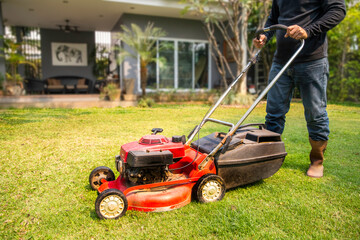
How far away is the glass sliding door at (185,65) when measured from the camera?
37.6ft

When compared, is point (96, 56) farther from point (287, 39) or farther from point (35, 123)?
point (287, 39)

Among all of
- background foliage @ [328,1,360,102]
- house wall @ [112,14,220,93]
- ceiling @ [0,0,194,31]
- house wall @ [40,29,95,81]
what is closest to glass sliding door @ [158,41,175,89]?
house wall @ [112,14,220,93]

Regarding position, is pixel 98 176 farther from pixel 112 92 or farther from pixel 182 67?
pixel 182 67

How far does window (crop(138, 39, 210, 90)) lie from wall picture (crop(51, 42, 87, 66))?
5.21 m

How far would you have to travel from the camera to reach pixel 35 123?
4.93 meters

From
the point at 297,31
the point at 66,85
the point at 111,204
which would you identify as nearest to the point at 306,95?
the point at 297,31

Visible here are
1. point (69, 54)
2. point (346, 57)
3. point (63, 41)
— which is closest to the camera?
point (346, 57)

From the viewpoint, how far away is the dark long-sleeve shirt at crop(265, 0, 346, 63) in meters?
2.28

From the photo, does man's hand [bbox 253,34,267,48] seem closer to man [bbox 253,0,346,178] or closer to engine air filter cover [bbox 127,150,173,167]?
man [bbox 253,0,346,178]

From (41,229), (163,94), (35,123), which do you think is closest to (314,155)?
(41,229)

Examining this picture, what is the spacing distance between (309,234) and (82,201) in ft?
4.96

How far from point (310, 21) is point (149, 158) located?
182 centimetres

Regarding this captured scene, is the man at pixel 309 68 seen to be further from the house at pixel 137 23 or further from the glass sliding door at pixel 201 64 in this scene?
the glass sliding door at pixel 201 64

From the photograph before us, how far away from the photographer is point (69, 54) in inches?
561
